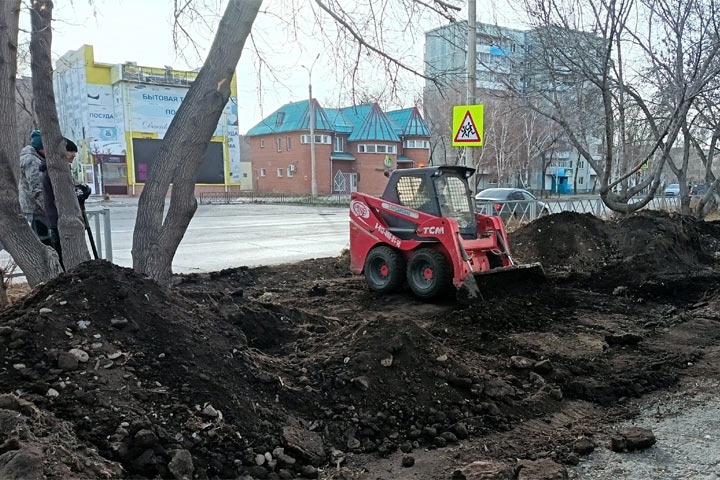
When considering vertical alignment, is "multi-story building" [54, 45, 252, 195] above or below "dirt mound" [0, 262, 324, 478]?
above

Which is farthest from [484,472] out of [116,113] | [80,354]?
[116,113]

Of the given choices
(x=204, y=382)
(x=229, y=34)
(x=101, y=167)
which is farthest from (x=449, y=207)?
(x=101, y=167)

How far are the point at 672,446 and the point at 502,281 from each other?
12.6 feet

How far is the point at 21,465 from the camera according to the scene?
2361mm

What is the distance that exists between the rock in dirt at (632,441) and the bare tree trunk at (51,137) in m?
4.54

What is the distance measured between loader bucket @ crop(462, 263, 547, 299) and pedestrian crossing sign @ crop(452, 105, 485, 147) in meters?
4.37

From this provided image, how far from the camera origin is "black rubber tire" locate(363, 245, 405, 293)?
26.5 ft

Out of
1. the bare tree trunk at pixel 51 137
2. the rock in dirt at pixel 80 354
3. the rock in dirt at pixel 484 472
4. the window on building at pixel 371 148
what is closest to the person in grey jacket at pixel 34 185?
the bare tree trunk at pixel 51 137

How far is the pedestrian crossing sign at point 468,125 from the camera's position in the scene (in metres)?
11.5

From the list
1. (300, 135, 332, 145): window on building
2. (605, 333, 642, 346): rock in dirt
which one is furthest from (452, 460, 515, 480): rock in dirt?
(300, 135, 332, 145): window on building

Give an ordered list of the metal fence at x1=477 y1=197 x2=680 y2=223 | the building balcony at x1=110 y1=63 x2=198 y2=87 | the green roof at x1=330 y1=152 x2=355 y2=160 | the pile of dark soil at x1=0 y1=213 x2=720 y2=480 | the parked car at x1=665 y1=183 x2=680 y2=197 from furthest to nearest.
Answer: the green roof at x1=330 y1=152 x2=355 y2=160 < the building balcony at x1=110 y1=63 x2=198 y2=87 < the parked car at x1=665 y1=183 x2=680 y2=197 < the metal fence at x1=477 y1=197 x2=680 y2=223 < the pile of dark soil at x1=0 y1=213 x2=720 y2=480

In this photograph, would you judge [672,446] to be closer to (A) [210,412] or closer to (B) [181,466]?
(A) [210,412]

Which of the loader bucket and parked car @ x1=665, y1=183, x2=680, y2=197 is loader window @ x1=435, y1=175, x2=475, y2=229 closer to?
the loader bucket

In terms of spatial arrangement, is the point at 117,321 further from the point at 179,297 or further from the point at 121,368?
the point at 179,297
